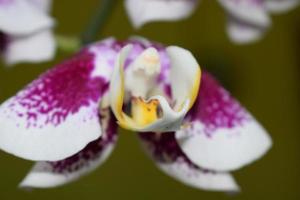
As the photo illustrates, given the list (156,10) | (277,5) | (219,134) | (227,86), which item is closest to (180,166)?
(219,134)

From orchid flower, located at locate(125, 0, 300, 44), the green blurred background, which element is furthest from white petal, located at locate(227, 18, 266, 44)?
the green blurred background

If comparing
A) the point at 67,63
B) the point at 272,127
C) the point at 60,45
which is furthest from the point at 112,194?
the point at 67,63

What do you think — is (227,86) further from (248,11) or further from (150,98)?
(150,98)

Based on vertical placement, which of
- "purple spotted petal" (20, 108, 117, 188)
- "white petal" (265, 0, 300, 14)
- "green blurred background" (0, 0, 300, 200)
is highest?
"purple spotted petal" (20, 108, 117, 188)

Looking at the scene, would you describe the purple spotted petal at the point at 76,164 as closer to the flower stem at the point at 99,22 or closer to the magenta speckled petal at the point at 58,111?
the magenta speckled petal at the point at 58,111

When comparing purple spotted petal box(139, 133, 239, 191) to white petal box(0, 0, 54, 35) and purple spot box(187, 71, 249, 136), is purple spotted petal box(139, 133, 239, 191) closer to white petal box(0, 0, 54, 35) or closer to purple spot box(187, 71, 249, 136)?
purple spot box(187, 71, 249, 136)

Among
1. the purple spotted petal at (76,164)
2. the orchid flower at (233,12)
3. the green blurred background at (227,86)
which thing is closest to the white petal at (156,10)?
the orchid flower at (233,12)
